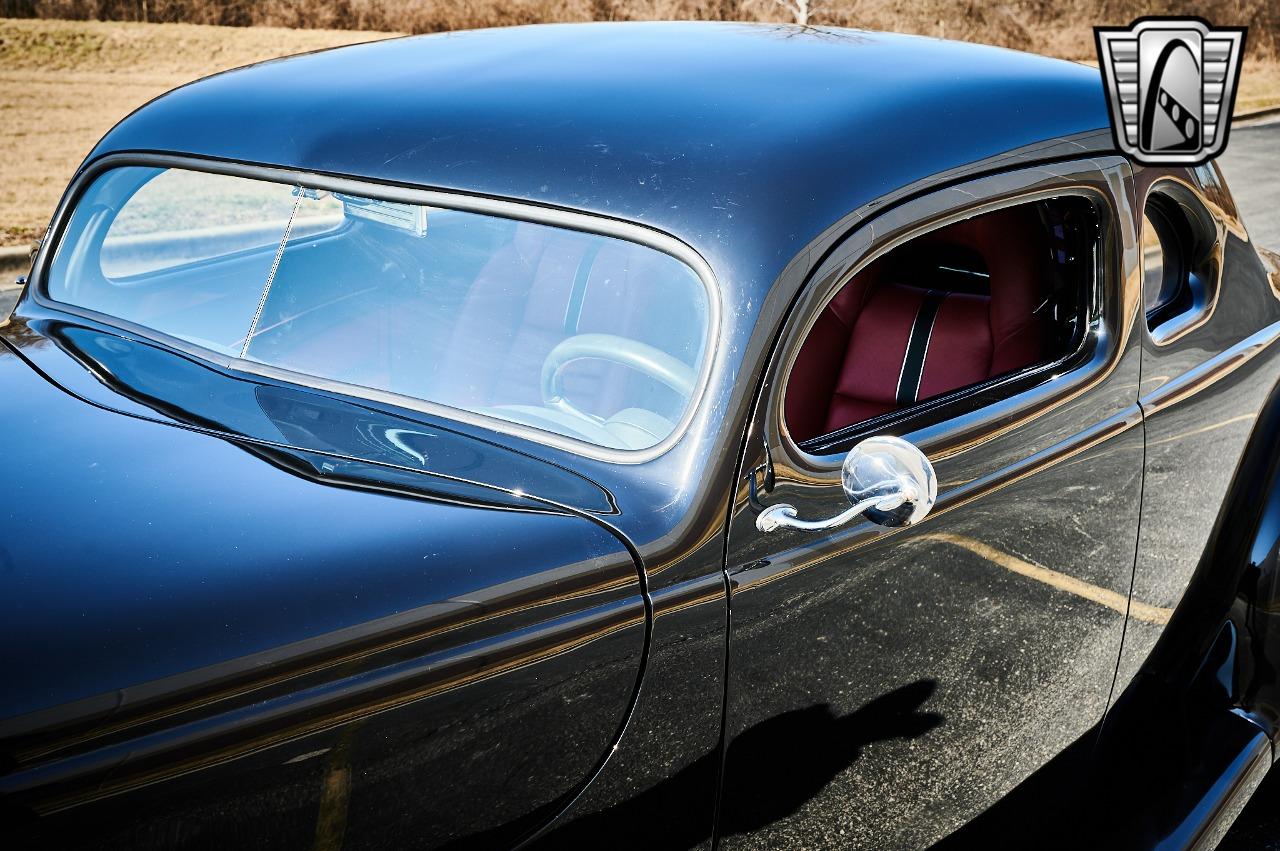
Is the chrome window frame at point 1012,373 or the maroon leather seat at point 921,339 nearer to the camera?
the chrome window frame at point 1012,373

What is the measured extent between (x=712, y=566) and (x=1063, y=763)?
114cm

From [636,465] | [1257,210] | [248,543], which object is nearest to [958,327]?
[636,465]

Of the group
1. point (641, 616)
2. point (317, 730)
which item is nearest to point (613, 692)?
point (641, 616)

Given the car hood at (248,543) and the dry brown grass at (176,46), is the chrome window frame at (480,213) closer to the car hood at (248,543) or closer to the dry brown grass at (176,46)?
the car hood at (248,543)

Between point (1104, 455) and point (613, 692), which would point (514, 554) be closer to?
point (613, 692)

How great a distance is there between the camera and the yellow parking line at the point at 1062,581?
193 cm

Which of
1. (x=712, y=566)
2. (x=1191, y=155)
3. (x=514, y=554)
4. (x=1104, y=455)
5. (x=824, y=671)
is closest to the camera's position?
(x=514, y=554)

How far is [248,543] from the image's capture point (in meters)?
1.39

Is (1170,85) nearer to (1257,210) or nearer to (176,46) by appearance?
(1257,210)

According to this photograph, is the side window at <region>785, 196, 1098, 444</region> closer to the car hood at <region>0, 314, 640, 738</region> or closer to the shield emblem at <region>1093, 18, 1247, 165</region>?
the shield emblem at <region>1093, 18, 1247, 165</region>

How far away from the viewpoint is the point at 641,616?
150cm

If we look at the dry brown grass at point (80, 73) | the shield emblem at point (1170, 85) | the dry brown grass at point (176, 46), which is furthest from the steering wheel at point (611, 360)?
the dry brown grass at point (80, 73)

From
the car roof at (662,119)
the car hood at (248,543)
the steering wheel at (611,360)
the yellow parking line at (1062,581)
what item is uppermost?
the car roof at (662,119)

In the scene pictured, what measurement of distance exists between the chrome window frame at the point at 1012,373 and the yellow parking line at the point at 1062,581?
0.48ft
